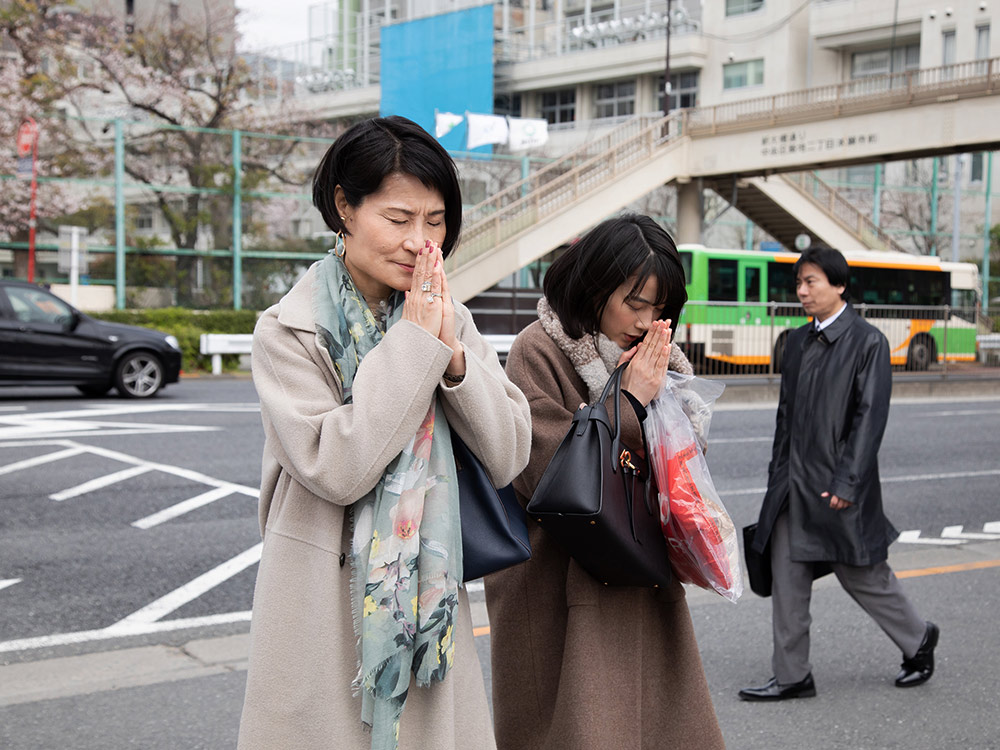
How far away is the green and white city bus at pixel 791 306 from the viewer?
20281 mm

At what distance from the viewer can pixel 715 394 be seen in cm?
279

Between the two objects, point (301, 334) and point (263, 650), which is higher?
point (301, 334)

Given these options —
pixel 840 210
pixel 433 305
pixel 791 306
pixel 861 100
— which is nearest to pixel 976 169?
pixel 840 210

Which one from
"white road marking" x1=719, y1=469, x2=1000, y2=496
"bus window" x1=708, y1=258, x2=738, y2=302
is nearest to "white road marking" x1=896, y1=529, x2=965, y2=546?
"white road marking" x1=719, y1=469, x2=1000, y2=496

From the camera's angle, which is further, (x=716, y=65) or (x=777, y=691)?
(x=716, y=65)

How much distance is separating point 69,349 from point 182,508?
25.1 ft

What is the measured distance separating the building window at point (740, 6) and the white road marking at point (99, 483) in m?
46.8

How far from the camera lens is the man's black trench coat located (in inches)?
167

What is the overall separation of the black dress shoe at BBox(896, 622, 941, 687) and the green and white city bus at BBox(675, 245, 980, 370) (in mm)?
11187

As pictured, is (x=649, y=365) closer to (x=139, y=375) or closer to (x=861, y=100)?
(x=139, y=375)

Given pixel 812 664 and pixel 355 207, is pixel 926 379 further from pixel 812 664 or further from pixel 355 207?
pixel 355 207

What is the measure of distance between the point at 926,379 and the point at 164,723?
62.8 feet

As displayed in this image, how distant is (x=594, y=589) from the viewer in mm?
2635

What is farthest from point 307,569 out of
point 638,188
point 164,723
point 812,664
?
point 638,188
